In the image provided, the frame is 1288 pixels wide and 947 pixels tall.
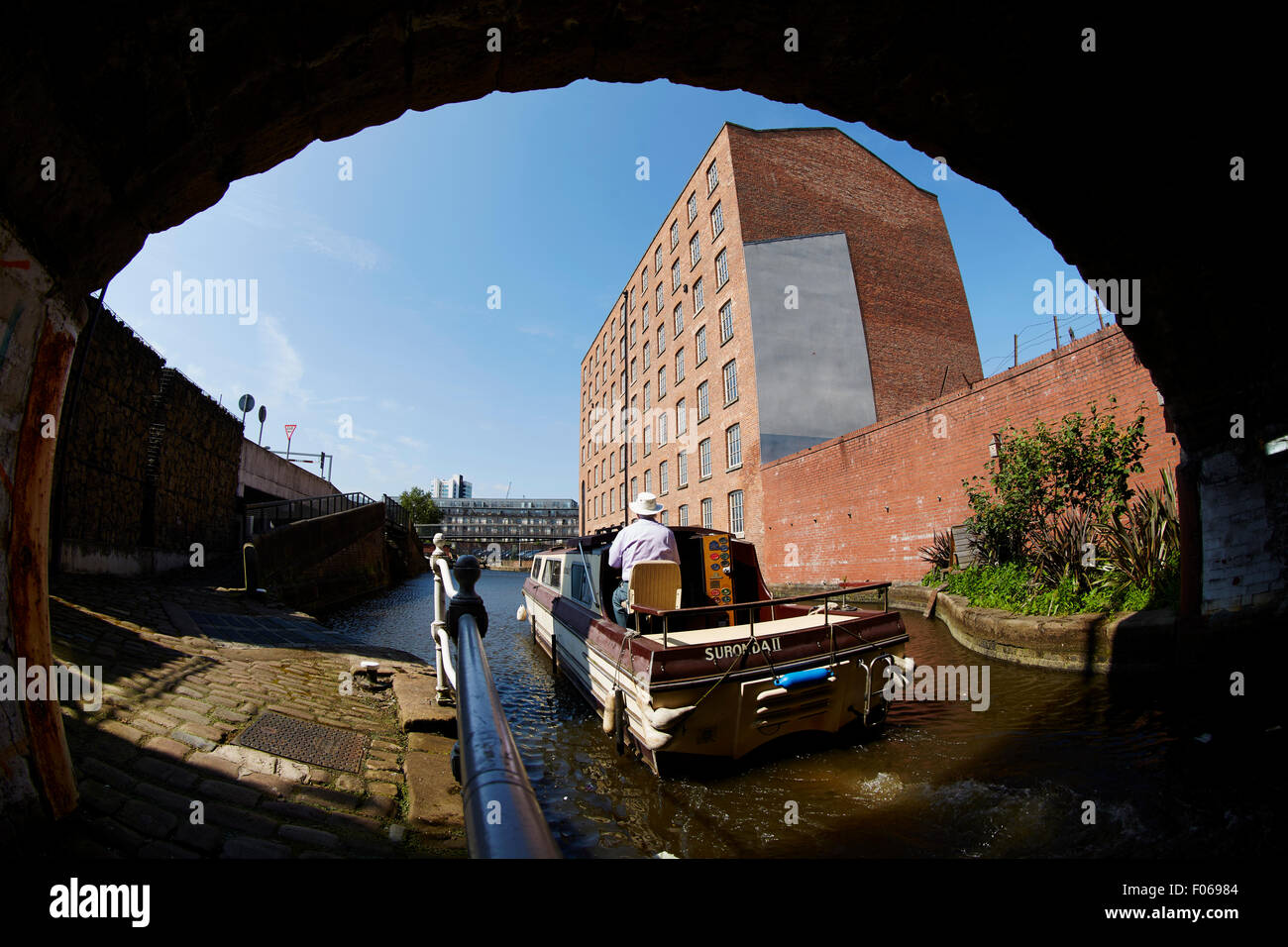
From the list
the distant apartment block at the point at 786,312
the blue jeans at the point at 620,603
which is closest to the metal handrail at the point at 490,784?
the blue jeans at the point at 620,603

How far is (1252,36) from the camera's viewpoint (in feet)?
11.2

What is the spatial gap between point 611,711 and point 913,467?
12.4 metres

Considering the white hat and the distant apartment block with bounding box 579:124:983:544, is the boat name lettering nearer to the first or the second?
the white hat

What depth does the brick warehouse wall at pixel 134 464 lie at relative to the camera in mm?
9758

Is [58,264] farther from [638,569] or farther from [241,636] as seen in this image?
[241,636]

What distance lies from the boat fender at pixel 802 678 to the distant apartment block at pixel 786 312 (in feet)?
48.2

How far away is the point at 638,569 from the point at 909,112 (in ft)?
14.4

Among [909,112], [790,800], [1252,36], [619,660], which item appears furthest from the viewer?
[619,660]

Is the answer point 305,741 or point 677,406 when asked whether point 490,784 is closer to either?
point 305,741

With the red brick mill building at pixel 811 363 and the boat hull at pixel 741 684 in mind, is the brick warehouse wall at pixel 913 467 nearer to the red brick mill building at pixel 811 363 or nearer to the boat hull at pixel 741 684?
the red brick mill building at pixel 811 363

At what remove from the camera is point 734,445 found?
23.6 metres

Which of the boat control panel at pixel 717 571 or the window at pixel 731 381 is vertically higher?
the window at pixel 731 381

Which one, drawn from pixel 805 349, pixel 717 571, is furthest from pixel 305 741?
pixel 805 349
